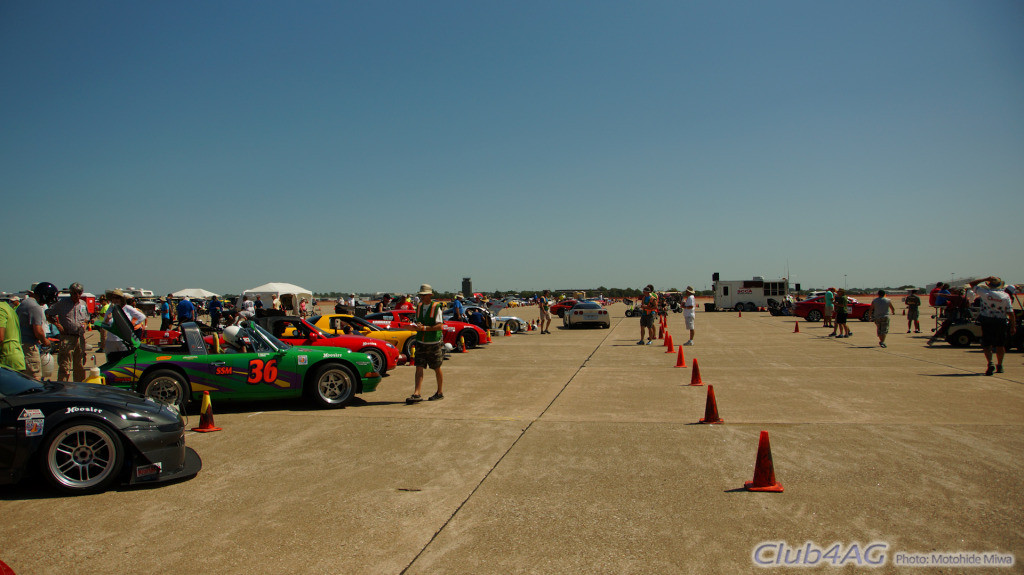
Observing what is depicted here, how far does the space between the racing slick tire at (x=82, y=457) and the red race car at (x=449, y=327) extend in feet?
35.2

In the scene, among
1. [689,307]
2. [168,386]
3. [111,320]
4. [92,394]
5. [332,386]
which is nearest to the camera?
[92,394]

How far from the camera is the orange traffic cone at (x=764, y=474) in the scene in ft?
15.5

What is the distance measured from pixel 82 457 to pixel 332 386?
12.8 feet

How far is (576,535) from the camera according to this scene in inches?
154

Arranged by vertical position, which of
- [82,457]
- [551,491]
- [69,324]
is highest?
[69,324]

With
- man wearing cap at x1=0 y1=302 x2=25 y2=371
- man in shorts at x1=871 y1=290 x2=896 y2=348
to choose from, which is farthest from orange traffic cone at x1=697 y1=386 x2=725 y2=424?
man in shorts at x1=871 y1=290 x2=896 y2=348

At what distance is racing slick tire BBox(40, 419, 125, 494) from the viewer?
4.66 m

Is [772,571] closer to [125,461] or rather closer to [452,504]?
[452,504]

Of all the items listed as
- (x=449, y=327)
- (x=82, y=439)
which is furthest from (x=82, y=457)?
(x=449, y=327)

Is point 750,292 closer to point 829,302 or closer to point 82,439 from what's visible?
point 829,302

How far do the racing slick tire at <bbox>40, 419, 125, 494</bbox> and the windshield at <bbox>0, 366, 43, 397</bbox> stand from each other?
610 mm

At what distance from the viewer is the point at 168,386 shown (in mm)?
7953

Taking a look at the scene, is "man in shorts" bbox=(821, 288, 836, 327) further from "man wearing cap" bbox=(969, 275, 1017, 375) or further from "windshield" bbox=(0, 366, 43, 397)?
"windshield" bbox=(0, 366, 43, 397)

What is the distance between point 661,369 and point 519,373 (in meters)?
2.98
